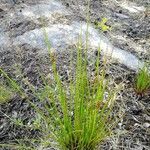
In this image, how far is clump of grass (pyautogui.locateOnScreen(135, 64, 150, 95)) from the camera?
2.43 meters

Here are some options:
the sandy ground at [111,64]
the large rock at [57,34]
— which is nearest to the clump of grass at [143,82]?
the sandy ground at [111,64]

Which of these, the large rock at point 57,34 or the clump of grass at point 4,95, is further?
the large rock at point 57,34

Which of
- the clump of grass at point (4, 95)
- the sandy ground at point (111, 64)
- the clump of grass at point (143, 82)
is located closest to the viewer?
the sandy ground at point (111, 64)

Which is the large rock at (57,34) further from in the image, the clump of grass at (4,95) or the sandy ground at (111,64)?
the clump of grass at (4,95)

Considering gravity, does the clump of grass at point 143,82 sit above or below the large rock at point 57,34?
above

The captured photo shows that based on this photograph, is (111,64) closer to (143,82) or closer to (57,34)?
(143,82)

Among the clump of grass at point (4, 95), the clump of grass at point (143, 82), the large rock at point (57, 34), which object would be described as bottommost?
the clump of grass at point (4, 95)

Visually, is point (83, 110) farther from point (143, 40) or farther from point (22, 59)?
point (143, 40)

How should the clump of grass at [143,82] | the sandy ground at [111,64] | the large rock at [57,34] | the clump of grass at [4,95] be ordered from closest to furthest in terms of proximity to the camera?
the sandy ground at [111,64] < the clump of grass at [143,82] < the clump of grass at [4,95] < the large rock at [57,34]

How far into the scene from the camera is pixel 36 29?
3.64 m

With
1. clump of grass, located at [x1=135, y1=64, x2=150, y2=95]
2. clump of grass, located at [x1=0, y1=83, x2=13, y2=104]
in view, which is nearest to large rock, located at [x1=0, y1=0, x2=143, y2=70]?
clump of grass, located at [x1=135, y1=64, x2=150, y2=95]

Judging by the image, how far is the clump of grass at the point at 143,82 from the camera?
243 cm

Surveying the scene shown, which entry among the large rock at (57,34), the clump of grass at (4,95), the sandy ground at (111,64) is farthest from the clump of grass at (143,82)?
the clump of grass at (4,95)

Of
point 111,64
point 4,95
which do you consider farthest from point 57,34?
point 4,95
